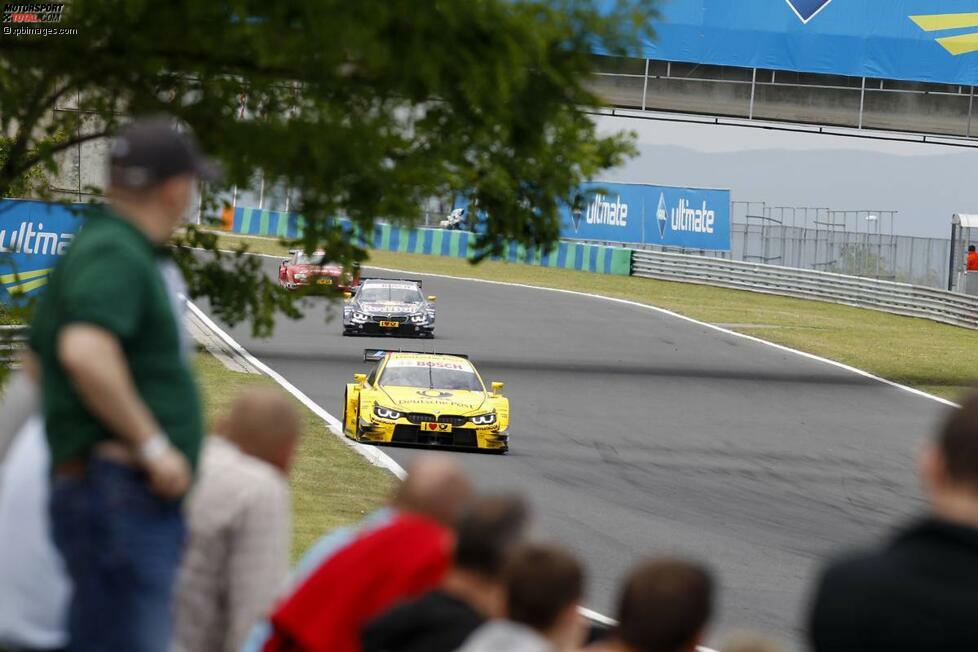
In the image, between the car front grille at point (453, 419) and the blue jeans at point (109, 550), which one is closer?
the blue jeans at point (109, 550)

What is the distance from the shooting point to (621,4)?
7.80m

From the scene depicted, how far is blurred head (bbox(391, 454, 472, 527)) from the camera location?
169 inches

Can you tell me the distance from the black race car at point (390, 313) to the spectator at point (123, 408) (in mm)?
31010

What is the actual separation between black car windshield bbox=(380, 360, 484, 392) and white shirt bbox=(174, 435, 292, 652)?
15660mm

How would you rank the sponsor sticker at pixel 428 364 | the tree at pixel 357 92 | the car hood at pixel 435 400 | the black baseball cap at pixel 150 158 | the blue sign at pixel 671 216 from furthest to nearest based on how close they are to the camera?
the blue sign at pixel 671 216, the sponsor sticker at pixel 428 364, the car hood at pixel 435 400, the tree at pixel 357 92, the black baseball cap at pixel 150 158

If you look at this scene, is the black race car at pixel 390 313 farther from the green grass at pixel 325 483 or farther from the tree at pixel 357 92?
the tree at pixel 357 92

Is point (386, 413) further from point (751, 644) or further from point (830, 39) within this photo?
point (830, 39)

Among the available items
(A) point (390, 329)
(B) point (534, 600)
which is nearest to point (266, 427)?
(B) point (534, 600)

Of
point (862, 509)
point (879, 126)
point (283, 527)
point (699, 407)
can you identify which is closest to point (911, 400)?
point (699, 407)

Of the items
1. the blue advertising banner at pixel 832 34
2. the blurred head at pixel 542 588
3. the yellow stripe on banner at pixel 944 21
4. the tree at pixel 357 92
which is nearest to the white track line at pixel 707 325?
the blue advertising banner at pixel 832 34

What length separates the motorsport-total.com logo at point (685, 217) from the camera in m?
54.2

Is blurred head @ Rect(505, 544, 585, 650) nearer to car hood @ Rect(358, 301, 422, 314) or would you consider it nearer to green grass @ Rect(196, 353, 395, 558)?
green grass @ Rect(196, 353, 395, 558)

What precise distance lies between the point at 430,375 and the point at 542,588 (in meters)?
17.3

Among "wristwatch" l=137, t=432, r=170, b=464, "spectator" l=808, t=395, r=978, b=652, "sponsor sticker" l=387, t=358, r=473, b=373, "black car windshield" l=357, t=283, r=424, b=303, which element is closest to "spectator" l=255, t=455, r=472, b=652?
"wristwatch" l=137, t=432, r=170, b=464
